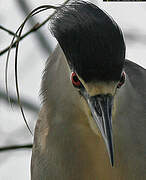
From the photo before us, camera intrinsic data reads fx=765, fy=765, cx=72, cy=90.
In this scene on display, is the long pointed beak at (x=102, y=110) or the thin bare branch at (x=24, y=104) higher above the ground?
the long pointed beak at (x=102, y=110)

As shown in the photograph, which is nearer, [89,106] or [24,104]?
[89,106]

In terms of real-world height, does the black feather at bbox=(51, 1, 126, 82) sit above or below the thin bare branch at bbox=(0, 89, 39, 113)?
above

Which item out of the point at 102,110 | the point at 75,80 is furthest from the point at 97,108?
the point at 75,80

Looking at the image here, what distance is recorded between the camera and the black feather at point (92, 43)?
2.70 m

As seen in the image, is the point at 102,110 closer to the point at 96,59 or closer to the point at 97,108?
the point at 97,108

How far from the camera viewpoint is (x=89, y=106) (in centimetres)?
276

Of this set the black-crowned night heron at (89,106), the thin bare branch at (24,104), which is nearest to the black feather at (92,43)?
the black-crowned night heron at (89,106)

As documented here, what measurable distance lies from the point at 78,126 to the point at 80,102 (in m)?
0.21

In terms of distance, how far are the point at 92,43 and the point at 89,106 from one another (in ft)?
0.75

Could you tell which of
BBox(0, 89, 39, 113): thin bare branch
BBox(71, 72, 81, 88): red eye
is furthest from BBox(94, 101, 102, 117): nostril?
BBox(0, 89, 39, 113): thin bare branch

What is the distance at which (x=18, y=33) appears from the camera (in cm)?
309

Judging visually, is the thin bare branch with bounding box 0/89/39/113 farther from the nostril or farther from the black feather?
the nostril

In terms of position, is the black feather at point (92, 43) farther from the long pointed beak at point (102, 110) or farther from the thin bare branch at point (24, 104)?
the thin bare branch at point (24, 104)

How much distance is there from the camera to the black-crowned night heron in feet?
8.86
